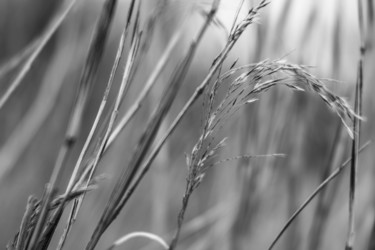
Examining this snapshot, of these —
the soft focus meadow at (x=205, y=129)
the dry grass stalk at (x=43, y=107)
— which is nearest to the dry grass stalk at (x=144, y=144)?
the soft focus meadow at (x=205, y=129)

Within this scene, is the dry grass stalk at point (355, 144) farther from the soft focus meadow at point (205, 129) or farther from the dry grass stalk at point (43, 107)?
the dry grass stalk at point (43, 107)

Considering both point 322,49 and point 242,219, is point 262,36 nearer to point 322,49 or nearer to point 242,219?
point 322,49

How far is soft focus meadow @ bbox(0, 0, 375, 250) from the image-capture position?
38cm

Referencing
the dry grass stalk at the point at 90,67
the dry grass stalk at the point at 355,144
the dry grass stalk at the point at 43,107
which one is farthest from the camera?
the dry grass stalk at the point at 43,107

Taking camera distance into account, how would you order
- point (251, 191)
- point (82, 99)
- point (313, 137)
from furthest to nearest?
point (313, 137)
point (251, 191)
point (82, 99)

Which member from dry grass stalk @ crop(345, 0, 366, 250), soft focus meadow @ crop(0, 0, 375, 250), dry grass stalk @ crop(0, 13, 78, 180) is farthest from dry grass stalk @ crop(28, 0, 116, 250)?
dry grass stalk @ crop(0, 13, 78, 180)

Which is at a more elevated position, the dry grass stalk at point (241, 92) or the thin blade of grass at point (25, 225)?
the dry grass stalk at point (241, 92)

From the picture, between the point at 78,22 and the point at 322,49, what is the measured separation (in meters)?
0.45

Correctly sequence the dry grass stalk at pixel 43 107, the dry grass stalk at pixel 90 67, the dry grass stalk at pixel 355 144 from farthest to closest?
the dry grass stalk at pixel 43 107, the dry grass stalk at pixel 355 144, the dry grass stalk at pixel 90 67

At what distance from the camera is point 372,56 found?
849mm

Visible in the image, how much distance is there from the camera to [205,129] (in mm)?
371

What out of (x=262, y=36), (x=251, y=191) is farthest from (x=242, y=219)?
Result: (x=262, y=36)

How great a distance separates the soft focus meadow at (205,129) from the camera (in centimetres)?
38

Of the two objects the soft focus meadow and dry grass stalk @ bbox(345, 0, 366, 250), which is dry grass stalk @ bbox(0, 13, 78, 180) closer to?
the soft focus meadow
